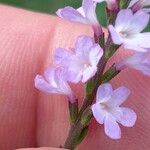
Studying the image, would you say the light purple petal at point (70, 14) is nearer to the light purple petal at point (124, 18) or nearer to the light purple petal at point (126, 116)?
the light purple petal at point (124, 18)

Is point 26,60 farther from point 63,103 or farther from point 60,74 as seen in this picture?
point 60,74

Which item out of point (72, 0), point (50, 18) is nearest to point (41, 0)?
point (72, 0)

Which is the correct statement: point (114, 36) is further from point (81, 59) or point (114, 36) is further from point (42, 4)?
point (42, 4)

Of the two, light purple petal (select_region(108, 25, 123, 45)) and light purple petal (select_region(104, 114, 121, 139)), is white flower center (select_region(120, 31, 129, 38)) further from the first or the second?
light purple petal (select_region(104, 114, 121, 139))

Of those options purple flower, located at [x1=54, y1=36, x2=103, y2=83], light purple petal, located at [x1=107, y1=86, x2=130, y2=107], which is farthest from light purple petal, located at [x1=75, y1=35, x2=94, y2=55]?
light purple petal, located at [x1=107, y1=86, x2=130, y2=107]

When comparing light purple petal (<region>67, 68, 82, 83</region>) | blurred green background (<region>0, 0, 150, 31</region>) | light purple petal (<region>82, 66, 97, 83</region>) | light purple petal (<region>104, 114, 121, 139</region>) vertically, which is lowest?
blurred green background (<region>0, 0, 150, 31</region>)

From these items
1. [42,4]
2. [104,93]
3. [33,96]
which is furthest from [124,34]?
[42,4]

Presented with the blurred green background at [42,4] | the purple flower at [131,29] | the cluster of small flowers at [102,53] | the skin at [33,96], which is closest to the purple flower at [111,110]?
the cluster of small flowers at [102,53]
